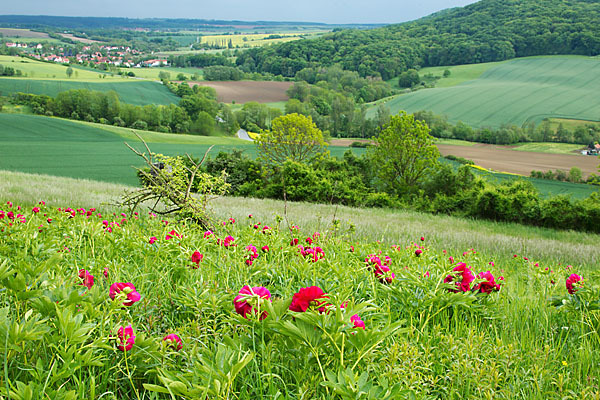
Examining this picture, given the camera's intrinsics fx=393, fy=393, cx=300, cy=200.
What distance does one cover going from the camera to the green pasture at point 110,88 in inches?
2250

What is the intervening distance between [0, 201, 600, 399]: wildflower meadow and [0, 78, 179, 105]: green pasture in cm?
6636

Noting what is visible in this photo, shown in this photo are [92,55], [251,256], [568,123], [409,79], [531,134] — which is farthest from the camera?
[92,55]

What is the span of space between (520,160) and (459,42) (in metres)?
76.6

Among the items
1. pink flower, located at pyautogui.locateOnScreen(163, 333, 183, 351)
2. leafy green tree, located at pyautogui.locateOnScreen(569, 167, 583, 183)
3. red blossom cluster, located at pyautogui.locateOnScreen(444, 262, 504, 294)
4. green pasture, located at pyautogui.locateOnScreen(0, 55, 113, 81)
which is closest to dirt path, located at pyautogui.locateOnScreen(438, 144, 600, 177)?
leafy green tree, located at pyautogui.locateOnScreen(569, 167, 583, 183)

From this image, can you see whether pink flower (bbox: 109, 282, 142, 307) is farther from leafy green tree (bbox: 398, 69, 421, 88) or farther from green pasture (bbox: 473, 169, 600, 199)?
leafy green tree (bbox: 398, 69, 421, 88)

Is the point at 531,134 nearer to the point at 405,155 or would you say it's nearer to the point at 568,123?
the point at 568,123

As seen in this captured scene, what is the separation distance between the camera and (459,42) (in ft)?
345

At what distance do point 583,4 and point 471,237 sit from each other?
138m

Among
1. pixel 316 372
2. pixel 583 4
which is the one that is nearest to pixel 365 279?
pixel 316 372

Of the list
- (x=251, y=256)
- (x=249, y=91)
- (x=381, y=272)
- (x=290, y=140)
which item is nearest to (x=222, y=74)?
(x=249, y=91)

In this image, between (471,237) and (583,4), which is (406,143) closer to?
(471,237)

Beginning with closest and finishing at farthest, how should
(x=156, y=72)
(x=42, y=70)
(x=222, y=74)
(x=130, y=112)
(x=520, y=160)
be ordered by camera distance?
(x=520, y=160)
(x=130, y=112)
(x=42, y=70)
(x=222, y=74)
(x=156, y=72)

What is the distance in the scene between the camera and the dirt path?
124 ft

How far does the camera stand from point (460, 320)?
2250 millimetres
